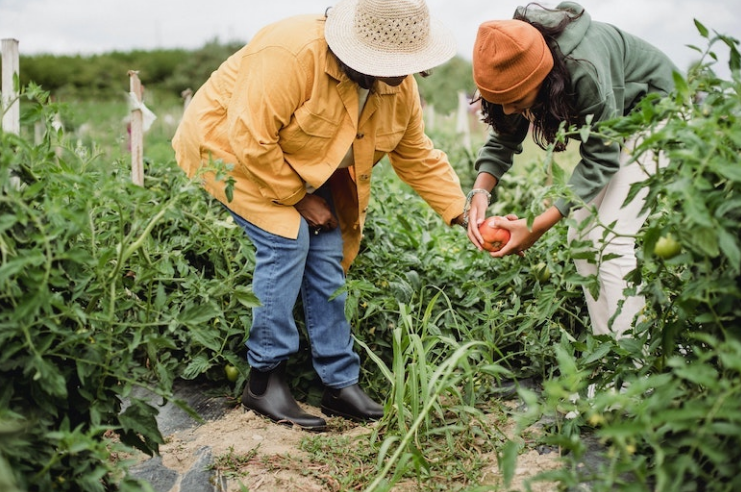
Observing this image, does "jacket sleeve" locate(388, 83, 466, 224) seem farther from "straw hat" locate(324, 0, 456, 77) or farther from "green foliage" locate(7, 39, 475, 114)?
"green foliage" locate(7, 39, 475, 114)

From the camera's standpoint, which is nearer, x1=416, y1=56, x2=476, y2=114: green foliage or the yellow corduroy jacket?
the yellow corduroy jacket

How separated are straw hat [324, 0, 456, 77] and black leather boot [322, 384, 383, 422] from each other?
1.17 meters

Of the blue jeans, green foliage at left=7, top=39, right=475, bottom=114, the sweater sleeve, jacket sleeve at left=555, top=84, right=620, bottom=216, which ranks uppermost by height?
jacket sleeve at left=555, top=84, right=620, bottom=216

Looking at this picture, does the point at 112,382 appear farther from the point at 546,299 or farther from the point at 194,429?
the point at 546,299

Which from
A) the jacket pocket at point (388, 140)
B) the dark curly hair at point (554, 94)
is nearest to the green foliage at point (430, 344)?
the dark curly hair at point (554, 94)

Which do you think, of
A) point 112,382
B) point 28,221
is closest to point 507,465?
point 112,382

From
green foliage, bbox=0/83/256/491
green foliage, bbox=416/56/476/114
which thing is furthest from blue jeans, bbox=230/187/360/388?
green foliage, bbox=416/56/476/114

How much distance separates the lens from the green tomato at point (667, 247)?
164cm

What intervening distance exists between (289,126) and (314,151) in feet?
0.42

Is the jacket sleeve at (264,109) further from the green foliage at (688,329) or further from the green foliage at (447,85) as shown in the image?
the green foliage at (447,85)

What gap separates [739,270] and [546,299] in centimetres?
98

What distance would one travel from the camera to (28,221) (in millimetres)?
1658

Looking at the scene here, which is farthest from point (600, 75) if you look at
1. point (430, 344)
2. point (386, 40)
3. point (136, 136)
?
point (136, 136)

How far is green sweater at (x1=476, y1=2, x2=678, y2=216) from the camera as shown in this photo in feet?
7.55
